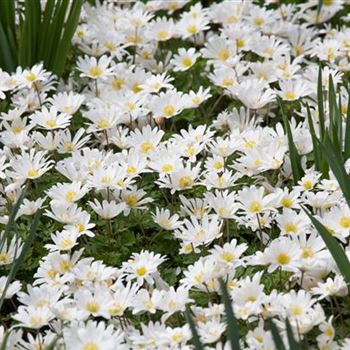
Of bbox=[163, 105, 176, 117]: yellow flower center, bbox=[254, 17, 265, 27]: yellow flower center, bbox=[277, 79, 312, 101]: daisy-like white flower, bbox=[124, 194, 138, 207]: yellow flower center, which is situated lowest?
bbox=[124, 194, 138, 207]: yellow flower center

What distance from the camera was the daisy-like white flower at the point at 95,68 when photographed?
345 centimetres

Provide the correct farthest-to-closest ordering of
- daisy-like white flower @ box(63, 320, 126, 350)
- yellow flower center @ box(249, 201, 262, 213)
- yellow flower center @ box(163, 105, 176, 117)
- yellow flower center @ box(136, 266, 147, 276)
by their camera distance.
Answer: yellow flower center @ box(163, 105, 176, 117)
yellow flower center @ box(249, 201, 262, 213)
yellow flower center @ box(136, 266, 147, 276)
daisy-like white flower @ box(63, 320, 126, 350)

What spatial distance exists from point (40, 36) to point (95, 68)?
26 cm

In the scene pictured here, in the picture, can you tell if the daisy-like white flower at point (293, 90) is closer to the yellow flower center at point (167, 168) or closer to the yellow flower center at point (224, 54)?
the yellow flower center at point (224, 54)

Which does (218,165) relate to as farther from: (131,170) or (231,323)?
(231,323)

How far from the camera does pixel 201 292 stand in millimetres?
2516

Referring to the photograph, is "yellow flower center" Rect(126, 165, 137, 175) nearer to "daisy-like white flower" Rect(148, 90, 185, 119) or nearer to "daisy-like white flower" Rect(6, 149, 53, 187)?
"daisy-like white flower" Rect(6, 149, 53, 187)

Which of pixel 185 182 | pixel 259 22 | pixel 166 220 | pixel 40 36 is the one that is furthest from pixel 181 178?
pixel 259 22

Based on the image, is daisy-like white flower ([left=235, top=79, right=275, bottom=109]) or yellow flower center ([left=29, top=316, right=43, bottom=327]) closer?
yellow flower center ([left=29, top=316, right=43, bottom=327])

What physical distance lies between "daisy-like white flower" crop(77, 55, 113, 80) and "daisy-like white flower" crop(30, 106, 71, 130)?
0.34m

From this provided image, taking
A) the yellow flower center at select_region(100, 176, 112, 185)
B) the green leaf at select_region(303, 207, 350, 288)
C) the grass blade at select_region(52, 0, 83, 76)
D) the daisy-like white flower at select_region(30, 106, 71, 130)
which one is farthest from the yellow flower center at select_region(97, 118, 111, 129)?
the green leaf at select_region(303, 207, 350, 288)

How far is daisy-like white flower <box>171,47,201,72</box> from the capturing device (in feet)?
11.5

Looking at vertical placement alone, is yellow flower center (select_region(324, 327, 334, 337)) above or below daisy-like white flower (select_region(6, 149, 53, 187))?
below

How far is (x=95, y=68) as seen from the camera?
347cm
